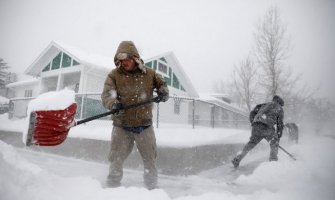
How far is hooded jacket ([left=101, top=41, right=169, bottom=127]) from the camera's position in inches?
126

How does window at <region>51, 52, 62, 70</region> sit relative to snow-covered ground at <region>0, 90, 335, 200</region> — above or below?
above

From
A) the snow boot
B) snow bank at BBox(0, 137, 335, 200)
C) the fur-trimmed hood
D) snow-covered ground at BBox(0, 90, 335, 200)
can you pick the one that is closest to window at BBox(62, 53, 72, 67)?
snow-covered ground at BBox(0, 90, 335, 200)

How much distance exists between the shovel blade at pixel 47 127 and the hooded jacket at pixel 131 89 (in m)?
0.63

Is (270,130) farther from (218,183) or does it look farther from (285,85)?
(285,85)

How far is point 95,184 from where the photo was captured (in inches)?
96.0

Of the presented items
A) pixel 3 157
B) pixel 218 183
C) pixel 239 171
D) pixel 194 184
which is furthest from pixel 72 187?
pixel 239 171

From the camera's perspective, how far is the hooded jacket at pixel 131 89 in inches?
126

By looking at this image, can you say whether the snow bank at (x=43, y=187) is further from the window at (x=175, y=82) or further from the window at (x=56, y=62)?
the window at (x=175, y=82)

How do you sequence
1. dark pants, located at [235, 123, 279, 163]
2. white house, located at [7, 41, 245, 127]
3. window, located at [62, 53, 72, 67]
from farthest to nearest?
window, located at [62, 53, 72, 67] < white house, located at [7, 41, 245, 127] < dark pants, located at [235, 123, 279, 163]

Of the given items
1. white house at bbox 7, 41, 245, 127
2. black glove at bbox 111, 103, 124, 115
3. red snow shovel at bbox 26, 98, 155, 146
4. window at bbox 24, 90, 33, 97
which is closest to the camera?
red snow shovel at bbox 26, 98, 155, 146

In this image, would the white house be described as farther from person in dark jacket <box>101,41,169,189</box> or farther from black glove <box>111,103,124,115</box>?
black glove <box>111,103,124,115</box>

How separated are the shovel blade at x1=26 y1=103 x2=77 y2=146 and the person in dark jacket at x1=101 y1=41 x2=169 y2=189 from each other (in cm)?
61

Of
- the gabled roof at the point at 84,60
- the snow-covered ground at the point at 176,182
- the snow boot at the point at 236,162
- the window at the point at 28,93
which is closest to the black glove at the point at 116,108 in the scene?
the snow-covered ground at the point at 176,182

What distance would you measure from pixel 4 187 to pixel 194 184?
274 centimetres
